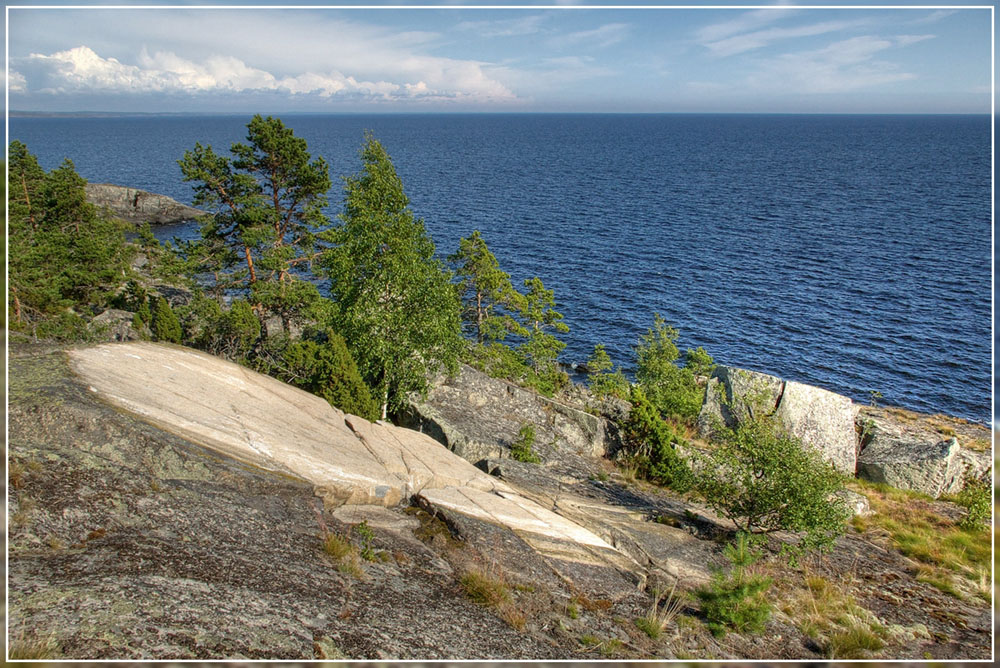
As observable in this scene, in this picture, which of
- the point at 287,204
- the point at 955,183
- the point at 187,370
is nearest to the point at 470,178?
the point at 287,204

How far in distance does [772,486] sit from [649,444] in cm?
724

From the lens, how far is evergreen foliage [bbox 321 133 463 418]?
20484mm

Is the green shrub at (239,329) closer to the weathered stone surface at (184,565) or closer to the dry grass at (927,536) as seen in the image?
the weathered stone surface at (184,565)

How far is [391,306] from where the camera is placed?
21031 mm

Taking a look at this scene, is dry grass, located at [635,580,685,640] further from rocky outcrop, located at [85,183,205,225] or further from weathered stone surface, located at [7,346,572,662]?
rocky outcrop, located at [85,183,205,225]

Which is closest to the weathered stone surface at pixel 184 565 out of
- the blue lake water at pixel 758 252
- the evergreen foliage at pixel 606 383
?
the blue lake water at pixel 758 252

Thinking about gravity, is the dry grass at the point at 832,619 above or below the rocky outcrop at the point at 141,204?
below

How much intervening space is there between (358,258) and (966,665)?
19409mm

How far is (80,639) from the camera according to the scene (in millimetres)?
5676

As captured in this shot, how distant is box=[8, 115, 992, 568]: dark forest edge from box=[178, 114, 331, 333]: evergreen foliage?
0.30 feet

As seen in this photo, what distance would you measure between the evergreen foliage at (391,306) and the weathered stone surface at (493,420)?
134 cm

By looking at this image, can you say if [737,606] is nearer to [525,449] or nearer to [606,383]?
[525,449]

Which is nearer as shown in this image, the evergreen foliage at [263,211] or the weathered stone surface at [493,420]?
the weathered stone surface at [493,420]

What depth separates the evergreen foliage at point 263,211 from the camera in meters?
→ 28.3
